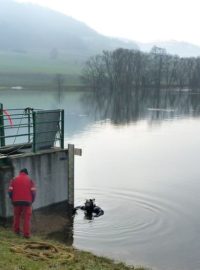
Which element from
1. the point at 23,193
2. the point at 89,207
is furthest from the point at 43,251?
the point at 89,207

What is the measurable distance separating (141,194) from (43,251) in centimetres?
1178

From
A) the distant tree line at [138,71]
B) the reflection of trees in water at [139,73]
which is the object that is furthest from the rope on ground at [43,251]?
the distant tree line at [138,71]

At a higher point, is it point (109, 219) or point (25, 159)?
point (25, 159)

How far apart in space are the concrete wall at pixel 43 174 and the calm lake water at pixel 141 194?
1.53 metres

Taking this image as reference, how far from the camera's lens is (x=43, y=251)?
13000 mm

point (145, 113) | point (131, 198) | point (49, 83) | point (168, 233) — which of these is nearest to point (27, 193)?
point (168, 233)

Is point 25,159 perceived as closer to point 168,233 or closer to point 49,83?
point 168,233

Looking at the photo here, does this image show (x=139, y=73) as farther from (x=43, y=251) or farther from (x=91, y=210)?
(x=43, y=251)

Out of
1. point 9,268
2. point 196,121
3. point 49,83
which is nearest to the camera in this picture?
point 9,268

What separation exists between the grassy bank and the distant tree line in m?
122

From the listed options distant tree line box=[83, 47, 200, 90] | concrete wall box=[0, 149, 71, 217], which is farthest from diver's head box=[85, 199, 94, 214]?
distant tree line box=[83, 47, 200, 90]

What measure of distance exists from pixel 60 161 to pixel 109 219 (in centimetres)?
326

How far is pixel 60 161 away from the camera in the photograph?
66.1 ft

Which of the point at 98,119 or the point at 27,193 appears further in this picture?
the point at 98,119
